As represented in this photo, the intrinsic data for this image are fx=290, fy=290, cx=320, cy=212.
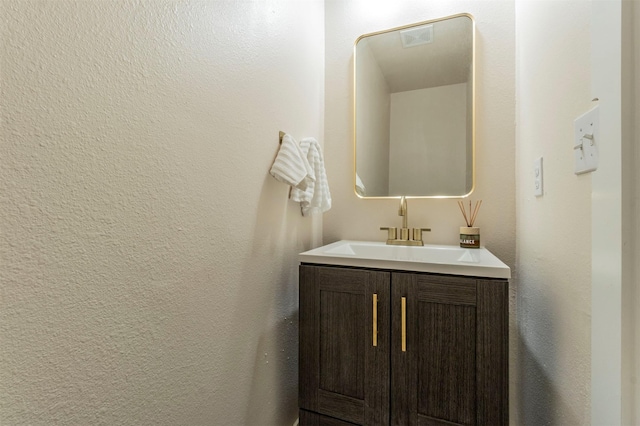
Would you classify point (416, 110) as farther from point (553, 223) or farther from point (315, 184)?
Result: point (553, 223)

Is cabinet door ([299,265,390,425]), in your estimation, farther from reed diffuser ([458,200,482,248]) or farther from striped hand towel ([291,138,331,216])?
reed diffuser ([458,200,482,248])

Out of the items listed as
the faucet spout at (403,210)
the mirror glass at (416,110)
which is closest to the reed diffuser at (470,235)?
the mirror glass at (416,110)

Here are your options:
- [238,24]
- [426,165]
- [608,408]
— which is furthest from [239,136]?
[608,408]

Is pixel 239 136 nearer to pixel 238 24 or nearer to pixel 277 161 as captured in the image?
pixel 277 161

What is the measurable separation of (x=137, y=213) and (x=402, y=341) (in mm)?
844

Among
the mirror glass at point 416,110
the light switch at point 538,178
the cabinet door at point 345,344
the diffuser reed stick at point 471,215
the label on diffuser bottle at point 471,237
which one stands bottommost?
the cabinet door at point 345,344

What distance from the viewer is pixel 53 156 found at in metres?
0.50

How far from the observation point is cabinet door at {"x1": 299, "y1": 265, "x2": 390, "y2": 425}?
97 cm

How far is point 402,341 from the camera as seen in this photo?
0.94 meters

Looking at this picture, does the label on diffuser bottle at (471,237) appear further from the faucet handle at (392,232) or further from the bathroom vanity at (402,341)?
the faucet handle at (392,232)

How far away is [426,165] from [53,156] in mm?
1383

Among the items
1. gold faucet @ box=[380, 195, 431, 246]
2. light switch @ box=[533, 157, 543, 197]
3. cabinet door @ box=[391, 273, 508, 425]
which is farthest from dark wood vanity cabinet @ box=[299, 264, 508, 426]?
gold faucet @ box=[380, 195, 431, 246]

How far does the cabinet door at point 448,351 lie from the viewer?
0.85m

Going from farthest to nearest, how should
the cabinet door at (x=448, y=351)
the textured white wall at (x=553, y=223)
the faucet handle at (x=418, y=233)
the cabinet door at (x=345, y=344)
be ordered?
the faucet handle at (x=418, y=233)
the cabinet door at (x=345, y=344)
the cabinet door at (x=448, y=351)
the textured white wall at (x=553, y=223)
